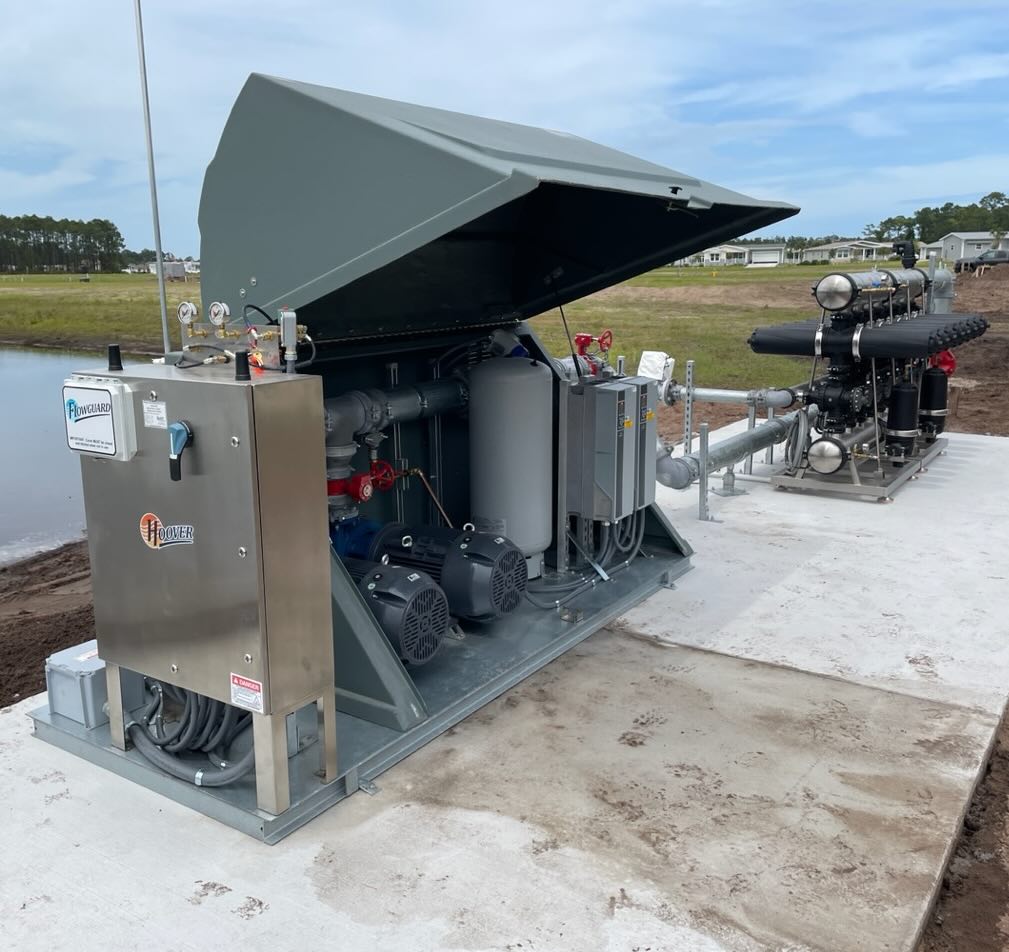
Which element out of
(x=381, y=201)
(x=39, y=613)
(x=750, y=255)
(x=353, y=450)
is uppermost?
(x=750, y=255)

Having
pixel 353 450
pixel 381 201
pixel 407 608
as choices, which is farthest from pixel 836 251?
pixel 381 201

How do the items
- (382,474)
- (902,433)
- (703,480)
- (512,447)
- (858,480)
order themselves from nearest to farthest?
(382,474)
(512,447)
(703,480)
(858,480)
(902,433)

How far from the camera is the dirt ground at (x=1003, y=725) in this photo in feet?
7.70

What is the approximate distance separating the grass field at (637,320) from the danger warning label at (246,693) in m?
8.70

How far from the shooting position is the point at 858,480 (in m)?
6.35

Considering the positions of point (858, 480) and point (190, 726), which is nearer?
point (190, 726)

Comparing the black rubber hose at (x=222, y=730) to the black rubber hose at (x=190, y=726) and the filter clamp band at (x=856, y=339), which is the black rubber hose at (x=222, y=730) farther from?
the filter clamp band at (x=856, y=339)

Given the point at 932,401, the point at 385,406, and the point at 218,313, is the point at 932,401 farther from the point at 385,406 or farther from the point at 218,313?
the point at 218,313

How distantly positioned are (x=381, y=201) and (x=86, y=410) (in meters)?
1.00

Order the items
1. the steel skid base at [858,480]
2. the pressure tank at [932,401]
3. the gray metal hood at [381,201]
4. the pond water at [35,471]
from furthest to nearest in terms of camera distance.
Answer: the pressure tank at [932,401] < the pond water at [35,471] < the steel skid base at [858,480] < the gray metal hood at [381,201]

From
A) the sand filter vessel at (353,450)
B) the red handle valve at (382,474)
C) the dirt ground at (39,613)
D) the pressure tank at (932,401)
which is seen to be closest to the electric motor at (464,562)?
the sand filter vessel at (353,450)

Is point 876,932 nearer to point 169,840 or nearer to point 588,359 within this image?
point 169,840

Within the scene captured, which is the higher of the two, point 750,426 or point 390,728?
point 750,426

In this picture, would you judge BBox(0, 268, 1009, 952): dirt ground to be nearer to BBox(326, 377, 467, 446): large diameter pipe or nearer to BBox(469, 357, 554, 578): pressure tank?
BBox(326, 377, 467, 446): large diameter pipe
